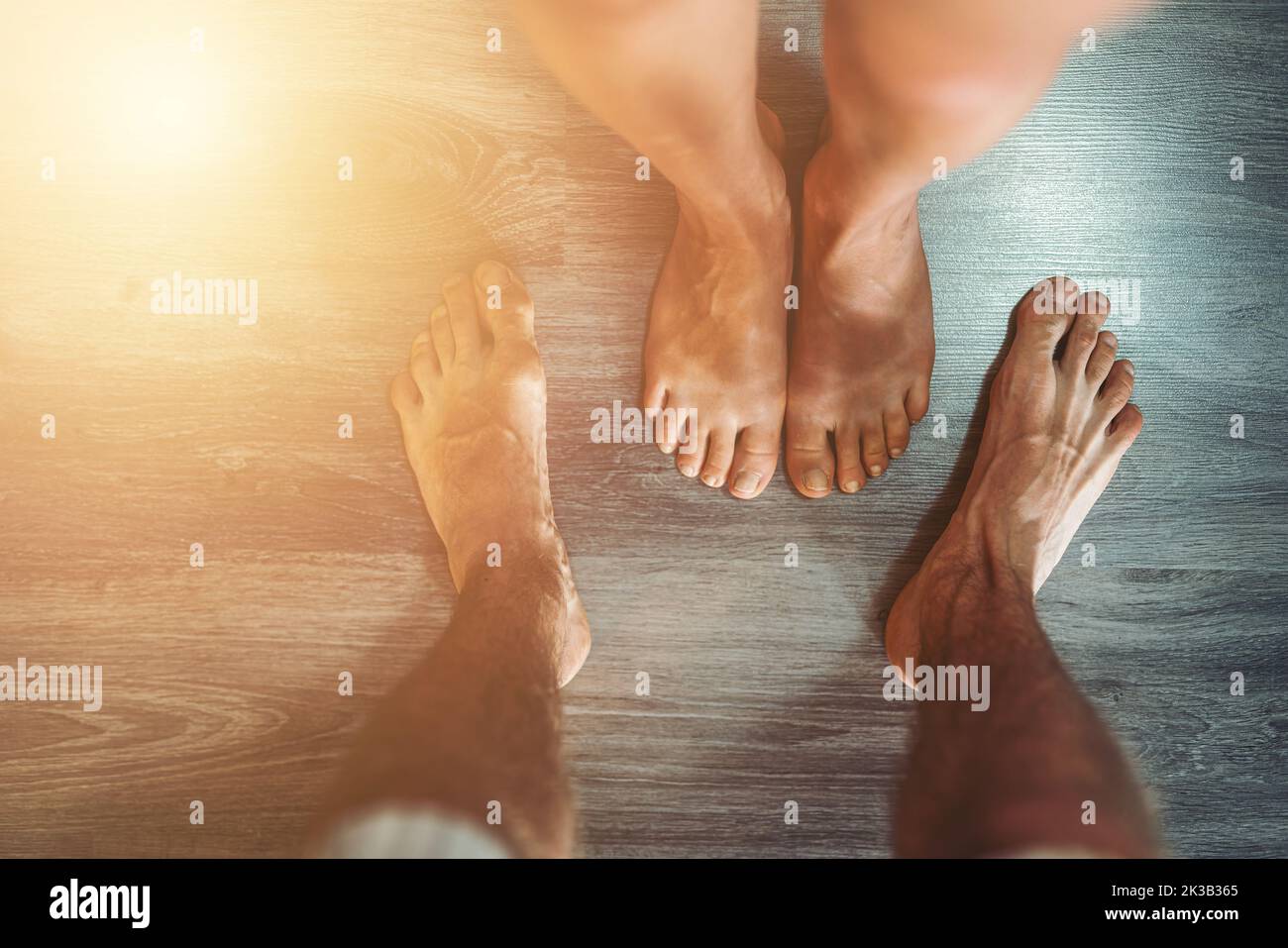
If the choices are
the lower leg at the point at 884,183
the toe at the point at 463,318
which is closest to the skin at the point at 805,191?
the lower leg at the point at 884,183

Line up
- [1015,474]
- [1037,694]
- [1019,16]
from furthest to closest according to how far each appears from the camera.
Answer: [1015,474]
[1037,694]
[1019,16]

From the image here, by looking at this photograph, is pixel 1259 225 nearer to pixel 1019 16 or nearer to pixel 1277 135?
pixel 1277 135

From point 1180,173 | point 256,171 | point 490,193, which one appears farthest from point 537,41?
point 1180,173

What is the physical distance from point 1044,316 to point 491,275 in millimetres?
647

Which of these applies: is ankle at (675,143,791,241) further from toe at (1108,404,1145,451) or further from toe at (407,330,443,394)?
toe at (1108,404,1145,451)

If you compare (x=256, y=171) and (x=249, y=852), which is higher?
(x=256, y=171)

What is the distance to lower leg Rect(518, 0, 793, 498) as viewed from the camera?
556 mm

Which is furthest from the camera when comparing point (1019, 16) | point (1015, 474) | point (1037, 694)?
point (1015, 474)

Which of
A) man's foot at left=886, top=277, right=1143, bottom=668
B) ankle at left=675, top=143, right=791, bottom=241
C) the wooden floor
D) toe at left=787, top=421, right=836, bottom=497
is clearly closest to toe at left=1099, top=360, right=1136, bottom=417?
man's foot at left=886, top=277, right=1143, bottom=668

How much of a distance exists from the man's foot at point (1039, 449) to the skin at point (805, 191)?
0.10 meters

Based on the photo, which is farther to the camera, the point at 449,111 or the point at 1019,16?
the point at 449,111

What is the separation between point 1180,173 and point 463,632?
0.97 m

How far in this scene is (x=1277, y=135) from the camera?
93 cm

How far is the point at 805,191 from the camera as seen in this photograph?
852mm
